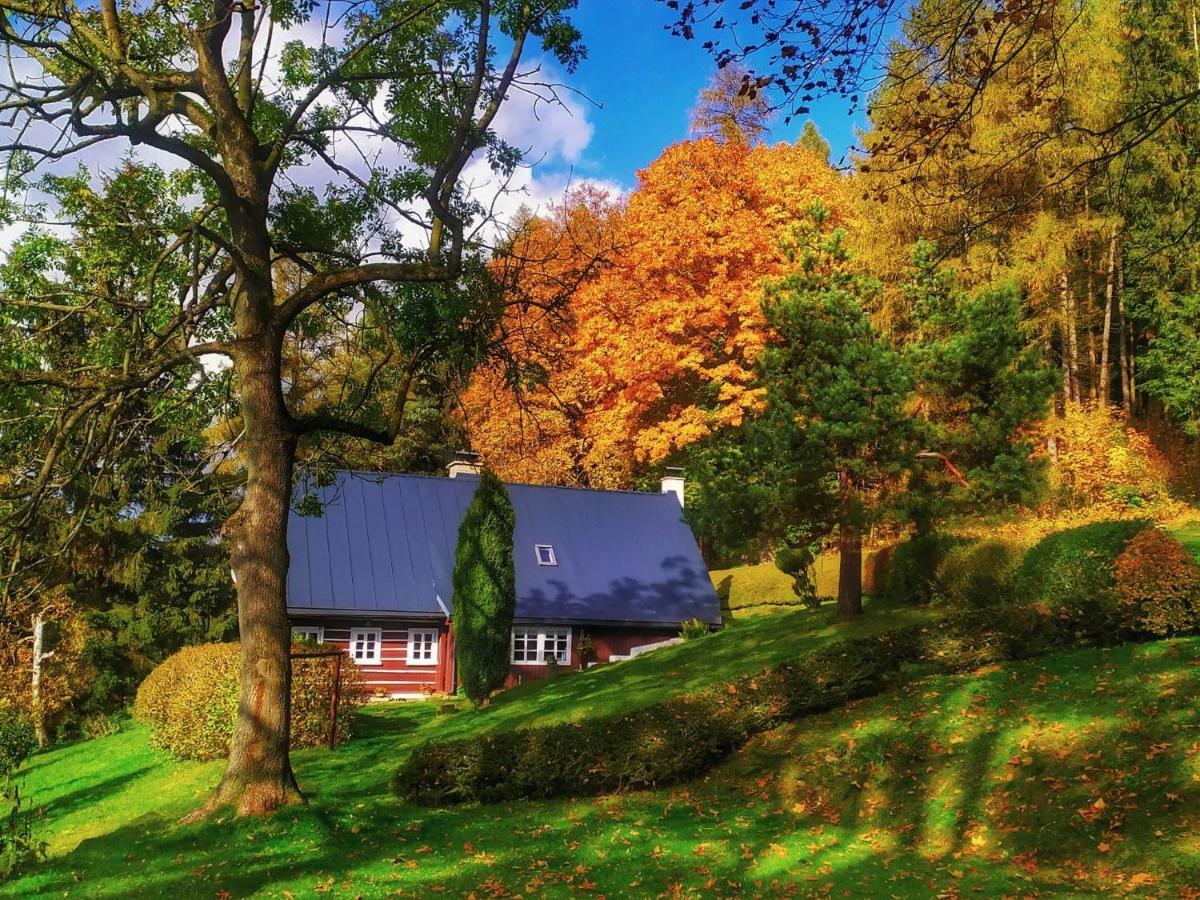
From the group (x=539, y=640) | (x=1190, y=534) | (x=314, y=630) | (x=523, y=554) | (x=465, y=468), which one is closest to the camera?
(x=1190, y=534)

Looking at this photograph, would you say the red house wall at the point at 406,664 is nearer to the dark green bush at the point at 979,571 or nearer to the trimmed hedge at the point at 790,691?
the dark green bush at the point at 979,571

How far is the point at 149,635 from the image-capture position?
24719mm

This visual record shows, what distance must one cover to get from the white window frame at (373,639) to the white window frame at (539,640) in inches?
140

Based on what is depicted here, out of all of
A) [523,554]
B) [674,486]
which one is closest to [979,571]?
[523,554]

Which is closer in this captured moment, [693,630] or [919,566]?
[919,566]

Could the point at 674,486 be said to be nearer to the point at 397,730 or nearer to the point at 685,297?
the point at 685,297

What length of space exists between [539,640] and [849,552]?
31.3 feet

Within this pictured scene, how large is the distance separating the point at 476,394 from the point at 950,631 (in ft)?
81.3

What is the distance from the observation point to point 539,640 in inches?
1044

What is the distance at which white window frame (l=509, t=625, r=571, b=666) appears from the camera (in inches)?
1033

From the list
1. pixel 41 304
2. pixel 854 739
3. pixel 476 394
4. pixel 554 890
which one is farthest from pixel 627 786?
pixel 476 394

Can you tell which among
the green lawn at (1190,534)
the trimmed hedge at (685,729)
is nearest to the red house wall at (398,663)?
the trimmed hedge at (685,729)

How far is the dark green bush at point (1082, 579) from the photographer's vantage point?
13.7 metres

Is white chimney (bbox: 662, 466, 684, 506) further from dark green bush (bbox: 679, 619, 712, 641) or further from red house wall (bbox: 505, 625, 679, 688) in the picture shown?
dark green bush (bbox: 679, 619, 712, 641)
